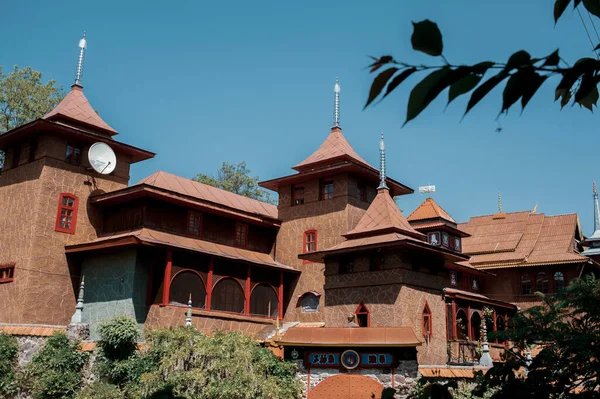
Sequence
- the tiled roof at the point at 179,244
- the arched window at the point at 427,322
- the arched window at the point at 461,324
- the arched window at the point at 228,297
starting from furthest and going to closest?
the arched window at the point at 461,324 < the arched window at the point at 228,297 < the tiled roof at the point at 179,244 < the arched window at the point at 427,322

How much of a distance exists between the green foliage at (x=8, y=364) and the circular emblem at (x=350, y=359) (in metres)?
9.53

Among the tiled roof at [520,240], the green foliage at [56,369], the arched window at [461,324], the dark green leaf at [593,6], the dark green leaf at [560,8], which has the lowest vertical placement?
the green foliage at [56,369]

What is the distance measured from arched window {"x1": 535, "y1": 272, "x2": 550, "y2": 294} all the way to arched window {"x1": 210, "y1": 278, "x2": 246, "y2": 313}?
15.2 m

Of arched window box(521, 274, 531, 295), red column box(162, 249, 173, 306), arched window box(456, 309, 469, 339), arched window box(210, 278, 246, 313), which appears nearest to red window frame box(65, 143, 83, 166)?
red column box(162, 249, 173, 306)

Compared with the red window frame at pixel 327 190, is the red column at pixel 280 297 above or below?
below

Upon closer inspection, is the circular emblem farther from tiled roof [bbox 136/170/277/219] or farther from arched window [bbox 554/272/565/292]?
arched window [bbox 554/272/565/292]

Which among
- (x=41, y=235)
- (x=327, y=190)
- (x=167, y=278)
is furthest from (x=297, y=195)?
(x=41, y=235)

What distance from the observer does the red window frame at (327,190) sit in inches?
984

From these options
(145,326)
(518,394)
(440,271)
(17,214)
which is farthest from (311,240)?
(518,394)

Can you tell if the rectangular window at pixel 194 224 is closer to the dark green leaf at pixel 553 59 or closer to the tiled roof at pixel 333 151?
the tiled roof at pixel 333 151

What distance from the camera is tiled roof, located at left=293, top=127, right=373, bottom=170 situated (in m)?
25.7

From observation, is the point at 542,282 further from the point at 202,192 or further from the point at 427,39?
the point at 427,39

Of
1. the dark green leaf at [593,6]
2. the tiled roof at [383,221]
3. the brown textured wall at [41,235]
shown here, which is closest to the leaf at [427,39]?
the dark green leaf at [593,6]

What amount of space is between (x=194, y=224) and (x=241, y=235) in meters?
2.47
